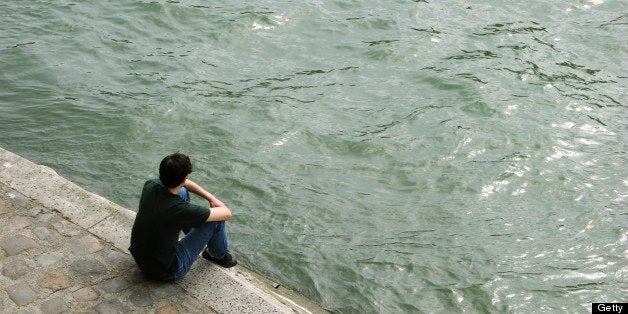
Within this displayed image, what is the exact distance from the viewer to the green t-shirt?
6.00 meters

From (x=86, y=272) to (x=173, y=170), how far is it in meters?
1.36

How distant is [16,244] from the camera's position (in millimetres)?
6539

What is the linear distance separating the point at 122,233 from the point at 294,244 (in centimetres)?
217

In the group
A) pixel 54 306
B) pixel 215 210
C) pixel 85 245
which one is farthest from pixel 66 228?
pixel 215 210

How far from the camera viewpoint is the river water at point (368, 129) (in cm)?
804

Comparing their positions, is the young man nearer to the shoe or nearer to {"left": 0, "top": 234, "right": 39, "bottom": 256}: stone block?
the shoe

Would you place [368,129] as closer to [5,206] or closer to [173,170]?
[173,170]

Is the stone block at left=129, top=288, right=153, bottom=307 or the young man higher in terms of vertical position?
the young man

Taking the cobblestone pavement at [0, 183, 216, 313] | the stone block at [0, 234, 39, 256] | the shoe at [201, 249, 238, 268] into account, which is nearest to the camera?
the cobblestone pavement at [0, 183, 216, 313]

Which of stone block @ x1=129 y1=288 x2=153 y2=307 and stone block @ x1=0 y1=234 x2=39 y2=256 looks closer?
stone block @ x1=129 y1=288 x2=153 y2=307

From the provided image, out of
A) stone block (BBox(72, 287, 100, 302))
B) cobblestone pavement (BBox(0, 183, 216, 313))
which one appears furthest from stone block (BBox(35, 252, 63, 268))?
stone block (BBox(72, 287, 100, 302))

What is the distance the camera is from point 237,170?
9453 mm

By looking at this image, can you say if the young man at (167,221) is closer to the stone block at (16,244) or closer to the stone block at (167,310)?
the stone block at (167,310)

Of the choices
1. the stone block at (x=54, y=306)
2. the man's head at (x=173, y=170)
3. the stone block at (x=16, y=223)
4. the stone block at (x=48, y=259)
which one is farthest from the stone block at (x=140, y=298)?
the stone block at (x=16, y=223)
